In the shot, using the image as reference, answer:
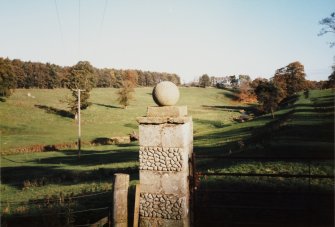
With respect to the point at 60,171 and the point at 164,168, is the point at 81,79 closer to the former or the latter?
the point at 60,171

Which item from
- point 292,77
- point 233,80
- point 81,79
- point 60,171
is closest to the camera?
point 60,171

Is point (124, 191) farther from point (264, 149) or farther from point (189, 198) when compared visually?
point (264, 149)

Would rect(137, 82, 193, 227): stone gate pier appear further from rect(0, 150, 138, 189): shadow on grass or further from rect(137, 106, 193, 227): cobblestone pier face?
rect(0, 150, 138, 189): shadow on grass

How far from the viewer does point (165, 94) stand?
560 cm

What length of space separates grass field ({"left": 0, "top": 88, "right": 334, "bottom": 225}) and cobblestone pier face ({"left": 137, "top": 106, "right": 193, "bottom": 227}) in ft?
11.9

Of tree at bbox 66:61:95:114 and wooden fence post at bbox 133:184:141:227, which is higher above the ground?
tree at bbox 66:61:95:114

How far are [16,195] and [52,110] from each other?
57.4 metres

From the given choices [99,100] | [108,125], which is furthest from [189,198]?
[99,100]

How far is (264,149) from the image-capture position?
18625mm

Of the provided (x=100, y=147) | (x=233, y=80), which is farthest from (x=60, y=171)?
(x=233, y=80)

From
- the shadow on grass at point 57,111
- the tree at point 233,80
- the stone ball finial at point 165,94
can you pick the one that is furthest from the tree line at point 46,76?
the stone ball finial at point 165,94

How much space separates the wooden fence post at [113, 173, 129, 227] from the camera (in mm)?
5566

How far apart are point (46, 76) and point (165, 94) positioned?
126m

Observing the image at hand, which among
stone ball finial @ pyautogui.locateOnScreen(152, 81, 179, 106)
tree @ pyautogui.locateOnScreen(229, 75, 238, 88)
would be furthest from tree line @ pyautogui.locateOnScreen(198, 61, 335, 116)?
stone ball finial @ pyautogui.locateOnScreen(152, 81, 179, 106)
